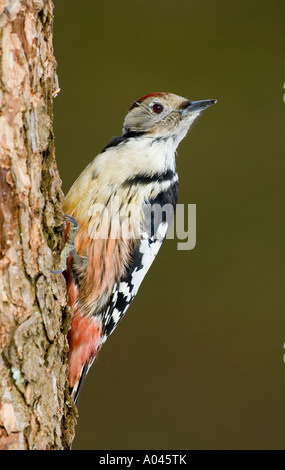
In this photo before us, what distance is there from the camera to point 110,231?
2.05m

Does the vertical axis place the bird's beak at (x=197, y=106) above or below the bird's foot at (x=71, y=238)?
above

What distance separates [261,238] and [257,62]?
1091 millimetres

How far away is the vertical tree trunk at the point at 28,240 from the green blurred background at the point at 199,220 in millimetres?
2123

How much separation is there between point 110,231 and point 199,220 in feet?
6.11

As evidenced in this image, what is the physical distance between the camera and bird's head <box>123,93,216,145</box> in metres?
2.35

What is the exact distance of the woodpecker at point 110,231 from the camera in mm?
2027

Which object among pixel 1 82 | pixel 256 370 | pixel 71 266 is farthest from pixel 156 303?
pixel 1 82

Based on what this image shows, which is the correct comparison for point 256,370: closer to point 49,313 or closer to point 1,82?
point 49,313

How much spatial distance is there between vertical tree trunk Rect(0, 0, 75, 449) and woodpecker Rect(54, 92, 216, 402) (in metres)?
0.31

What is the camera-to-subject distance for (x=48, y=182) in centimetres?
164

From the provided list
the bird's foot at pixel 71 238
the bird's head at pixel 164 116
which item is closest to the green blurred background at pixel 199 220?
the bird's head at pixel 164 116

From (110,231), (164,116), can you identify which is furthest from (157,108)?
(110,231)

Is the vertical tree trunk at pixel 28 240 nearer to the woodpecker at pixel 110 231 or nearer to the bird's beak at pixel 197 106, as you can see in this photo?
the woodpecker at pixel 110 231

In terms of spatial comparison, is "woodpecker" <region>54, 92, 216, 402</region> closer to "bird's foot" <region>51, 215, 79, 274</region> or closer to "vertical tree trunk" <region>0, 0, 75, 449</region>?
"bird's foot" <region>51, 215, 79, 274</region>
